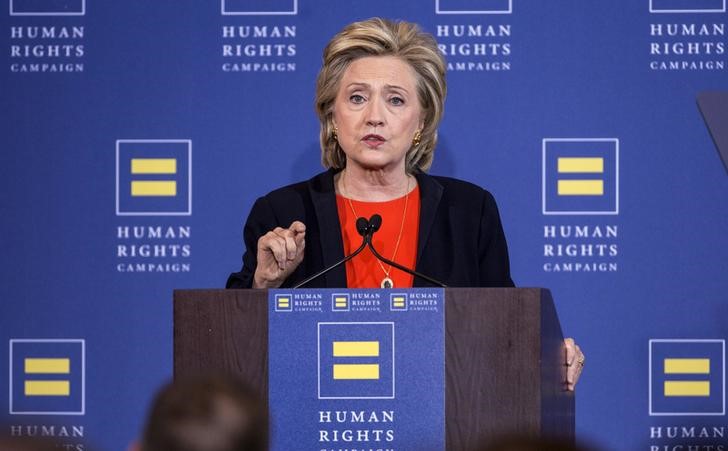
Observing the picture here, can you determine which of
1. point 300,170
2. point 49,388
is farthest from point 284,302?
point 49,388

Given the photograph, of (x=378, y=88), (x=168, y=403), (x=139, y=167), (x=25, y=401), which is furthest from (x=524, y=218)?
(x=168, y=403)

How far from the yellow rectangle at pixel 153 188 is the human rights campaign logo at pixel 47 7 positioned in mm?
684

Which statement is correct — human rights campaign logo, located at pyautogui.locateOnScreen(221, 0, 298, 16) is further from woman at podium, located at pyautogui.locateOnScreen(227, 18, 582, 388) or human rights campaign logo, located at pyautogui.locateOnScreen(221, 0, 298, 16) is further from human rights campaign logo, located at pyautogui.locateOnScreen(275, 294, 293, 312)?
human rights campaign logo, located at pyautogui.locateOnScreen(275, 294, 293, 312)

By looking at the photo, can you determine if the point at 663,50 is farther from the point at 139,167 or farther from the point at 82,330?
the point at 82,330

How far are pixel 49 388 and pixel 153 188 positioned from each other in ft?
2.74

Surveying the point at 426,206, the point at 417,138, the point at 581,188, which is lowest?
the point at 426,206

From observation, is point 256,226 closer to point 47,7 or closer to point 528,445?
point 47,7

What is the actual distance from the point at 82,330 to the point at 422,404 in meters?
2.40

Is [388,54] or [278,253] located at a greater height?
[388,54]

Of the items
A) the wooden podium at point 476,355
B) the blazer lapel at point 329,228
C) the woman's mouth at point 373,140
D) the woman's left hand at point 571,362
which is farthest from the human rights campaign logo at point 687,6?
the wooden podium at point 476,355

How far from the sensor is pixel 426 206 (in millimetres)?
3354

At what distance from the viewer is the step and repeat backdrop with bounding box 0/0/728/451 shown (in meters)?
4.34

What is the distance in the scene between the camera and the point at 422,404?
2.35m

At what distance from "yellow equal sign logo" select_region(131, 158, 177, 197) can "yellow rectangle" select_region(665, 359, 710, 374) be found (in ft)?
6.29
